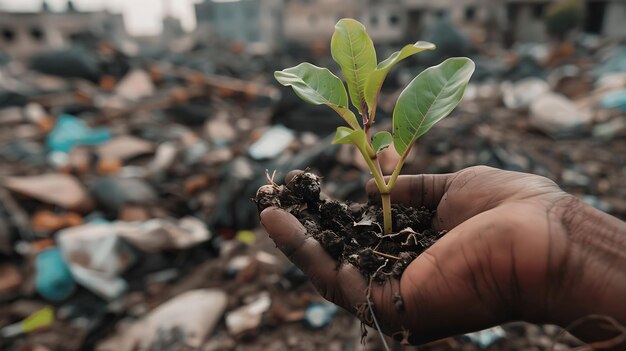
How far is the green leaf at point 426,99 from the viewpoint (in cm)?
110

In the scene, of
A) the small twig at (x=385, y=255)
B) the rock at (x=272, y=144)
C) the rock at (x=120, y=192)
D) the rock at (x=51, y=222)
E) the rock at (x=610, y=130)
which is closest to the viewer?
the small twig at (x=385, y=255)

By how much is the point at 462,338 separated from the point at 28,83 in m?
9.03

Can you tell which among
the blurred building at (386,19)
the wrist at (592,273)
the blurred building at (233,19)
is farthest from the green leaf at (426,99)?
the blurred building at (233,19)

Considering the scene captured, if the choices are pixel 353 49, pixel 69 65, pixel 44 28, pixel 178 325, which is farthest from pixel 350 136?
pixel 44 28

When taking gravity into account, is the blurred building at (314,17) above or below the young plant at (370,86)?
above

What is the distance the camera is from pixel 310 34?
64.8ft

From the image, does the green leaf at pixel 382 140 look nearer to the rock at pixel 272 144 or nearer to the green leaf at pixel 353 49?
the green leaf at pixel 353 49

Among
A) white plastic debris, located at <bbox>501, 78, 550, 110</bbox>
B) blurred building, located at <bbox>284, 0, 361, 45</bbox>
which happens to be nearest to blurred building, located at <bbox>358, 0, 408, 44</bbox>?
blurred building, located at <bbox>284, 0, 361, 45</bbox>

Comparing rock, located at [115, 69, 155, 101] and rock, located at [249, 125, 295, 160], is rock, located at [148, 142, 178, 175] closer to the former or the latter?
rock, located at [249, 125, 295, 160]

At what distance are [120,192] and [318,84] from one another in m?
3.25

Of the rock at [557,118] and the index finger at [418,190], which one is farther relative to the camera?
the rock at [557,118]

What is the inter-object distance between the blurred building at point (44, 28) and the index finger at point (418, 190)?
15.3 m

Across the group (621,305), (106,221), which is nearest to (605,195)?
(621,305)

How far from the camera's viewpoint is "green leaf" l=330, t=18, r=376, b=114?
1.15 metres
